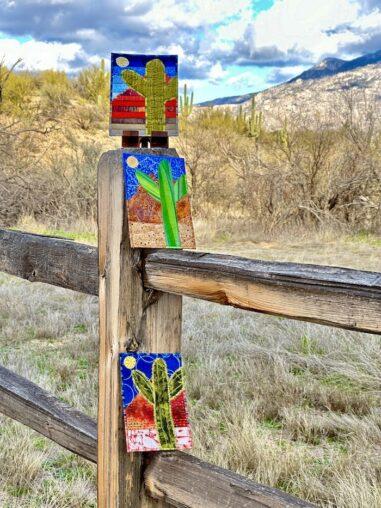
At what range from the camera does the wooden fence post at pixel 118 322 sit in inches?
85.3

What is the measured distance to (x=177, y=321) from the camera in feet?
7.27

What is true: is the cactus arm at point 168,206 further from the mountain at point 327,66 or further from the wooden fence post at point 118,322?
the mountain at point 327,66

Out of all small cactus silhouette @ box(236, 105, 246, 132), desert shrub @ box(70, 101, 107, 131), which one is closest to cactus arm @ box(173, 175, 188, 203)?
desert shrub @ box(70, 101, 107, 131)

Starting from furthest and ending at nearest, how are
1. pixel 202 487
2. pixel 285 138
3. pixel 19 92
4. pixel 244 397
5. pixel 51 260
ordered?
pixel 19 92 < pixel 285 138 < pixel 244 397 < pixel 51 260 < pixel 202 487

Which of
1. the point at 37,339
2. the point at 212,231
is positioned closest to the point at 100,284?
the point at 37,339

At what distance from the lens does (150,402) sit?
2176 mm

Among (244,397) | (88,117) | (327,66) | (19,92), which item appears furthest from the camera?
(327,66)

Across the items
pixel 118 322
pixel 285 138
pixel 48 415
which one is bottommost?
pixel 48 415

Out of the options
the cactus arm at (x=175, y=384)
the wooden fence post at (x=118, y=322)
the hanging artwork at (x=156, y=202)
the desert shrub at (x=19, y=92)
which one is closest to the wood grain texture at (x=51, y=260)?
the wooden fence post at (x=118, y=322)

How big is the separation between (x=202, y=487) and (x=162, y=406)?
0.28 metres

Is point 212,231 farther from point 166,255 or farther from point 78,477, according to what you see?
point 166,255

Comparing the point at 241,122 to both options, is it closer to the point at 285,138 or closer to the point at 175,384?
the point at 285,138

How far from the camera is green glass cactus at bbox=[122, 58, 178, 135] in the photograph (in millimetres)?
2180

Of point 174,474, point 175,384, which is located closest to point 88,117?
point 175,384
